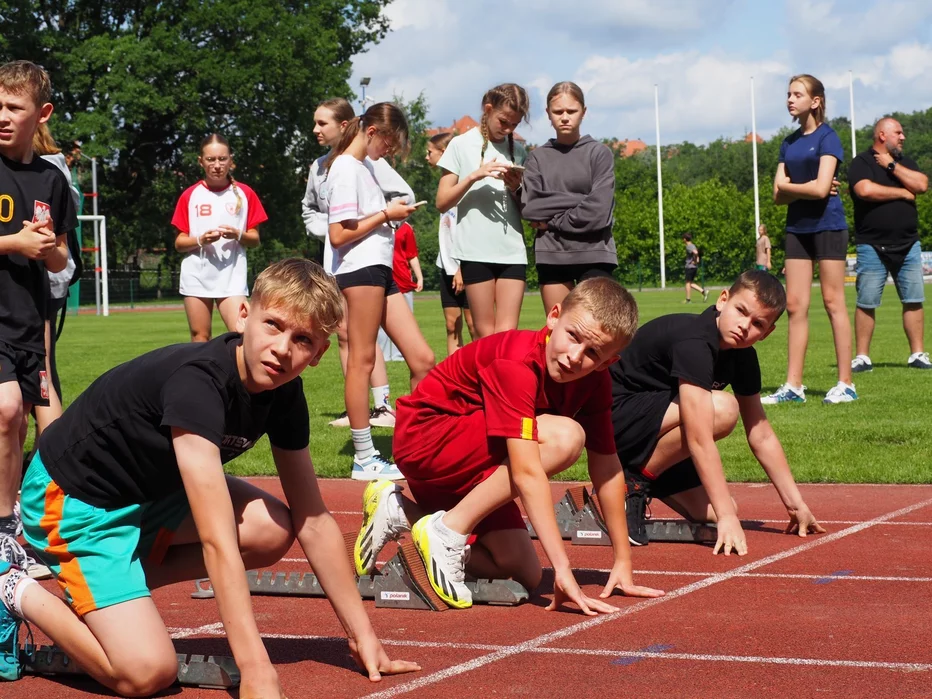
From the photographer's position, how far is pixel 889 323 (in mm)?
21812

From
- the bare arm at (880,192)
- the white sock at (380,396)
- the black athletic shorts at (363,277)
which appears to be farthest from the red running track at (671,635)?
the bare arm at (880,192)

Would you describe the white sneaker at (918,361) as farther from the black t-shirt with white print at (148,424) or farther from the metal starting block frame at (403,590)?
the black t-shirt with white print at (148,424)

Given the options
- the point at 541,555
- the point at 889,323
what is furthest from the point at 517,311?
the point at 889,323

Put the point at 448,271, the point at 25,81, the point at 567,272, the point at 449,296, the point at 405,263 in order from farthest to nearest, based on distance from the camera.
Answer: the point at 449,296 < the point at 405,263 < the point at 448,271 < the point at 567,272 < the point at 25,81

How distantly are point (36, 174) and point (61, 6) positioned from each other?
44.3 m

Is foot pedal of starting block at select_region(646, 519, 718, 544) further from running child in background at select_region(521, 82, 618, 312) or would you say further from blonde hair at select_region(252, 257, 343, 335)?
blonde hair at select_region(252, 257, 343, 335)

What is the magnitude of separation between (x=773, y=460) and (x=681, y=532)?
53 cm

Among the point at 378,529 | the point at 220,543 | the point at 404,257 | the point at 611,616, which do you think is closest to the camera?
the point at 220,543

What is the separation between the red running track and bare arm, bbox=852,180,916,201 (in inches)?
276

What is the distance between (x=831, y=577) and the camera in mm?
4672

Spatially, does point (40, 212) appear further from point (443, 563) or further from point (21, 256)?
point (443, 563)

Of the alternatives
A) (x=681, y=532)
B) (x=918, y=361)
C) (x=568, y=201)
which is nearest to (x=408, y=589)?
(x=681, y=532)

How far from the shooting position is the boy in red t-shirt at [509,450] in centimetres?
422

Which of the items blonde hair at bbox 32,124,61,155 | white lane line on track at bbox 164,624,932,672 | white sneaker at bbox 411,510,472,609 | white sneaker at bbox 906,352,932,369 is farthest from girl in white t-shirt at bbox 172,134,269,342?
white sneaker at bbox 906,352,932,369
